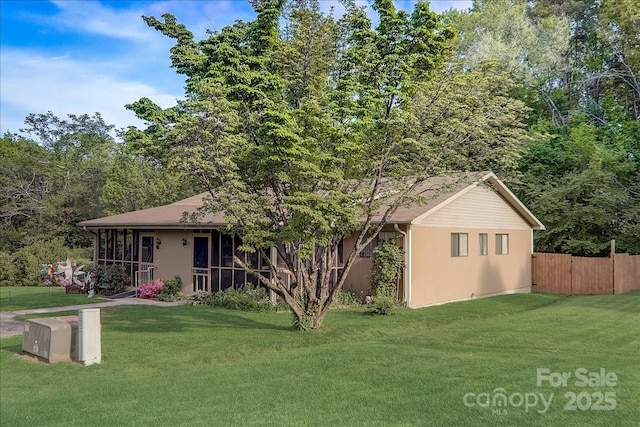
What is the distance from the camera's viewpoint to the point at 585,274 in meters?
21.4

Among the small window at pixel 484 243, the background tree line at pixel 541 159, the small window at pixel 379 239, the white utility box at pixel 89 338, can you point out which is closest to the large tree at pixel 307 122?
the background tree line at pixel 541 159

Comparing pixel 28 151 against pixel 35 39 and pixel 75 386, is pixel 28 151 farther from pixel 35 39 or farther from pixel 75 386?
pixel 75 386

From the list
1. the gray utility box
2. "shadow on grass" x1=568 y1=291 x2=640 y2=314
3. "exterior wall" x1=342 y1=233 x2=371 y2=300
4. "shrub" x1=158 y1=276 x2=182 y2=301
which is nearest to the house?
"exterior wall" x1=342 y1=233 x2=371 y2=300

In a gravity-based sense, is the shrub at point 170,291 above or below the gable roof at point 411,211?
below

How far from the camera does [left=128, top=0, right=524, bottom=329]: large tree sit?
10.4m

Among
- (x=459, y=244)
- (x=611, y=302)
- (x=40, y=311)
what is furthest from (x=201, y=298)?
(x=611, y=302)

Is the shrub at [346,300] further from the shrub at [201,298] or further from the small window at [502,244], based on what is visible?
the small window at [502,244]

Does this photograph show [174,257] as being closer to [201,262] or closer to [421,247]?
[201,262]

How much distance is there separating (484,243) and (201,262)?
9850mm

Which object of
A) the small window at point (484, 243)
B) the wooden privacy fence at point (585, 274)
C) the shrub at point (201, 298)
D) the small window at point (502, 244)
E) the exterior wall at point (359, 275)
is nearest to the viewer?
the exterior wall at point (359, 275)

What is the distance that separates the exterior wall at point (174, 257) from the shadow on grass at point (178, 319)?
2886 mm

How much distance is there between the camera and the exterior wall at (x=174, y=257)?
18469mm

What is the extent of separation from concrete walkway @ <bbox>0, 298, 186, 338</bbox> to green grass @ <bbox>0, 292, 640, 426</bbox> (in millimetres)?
1237

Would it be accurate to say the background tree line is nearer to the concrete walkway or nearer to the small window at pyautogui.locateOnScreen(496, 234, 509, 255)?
the small window at pyautogui.locateOnScreen(496, 234, 509, 255)
